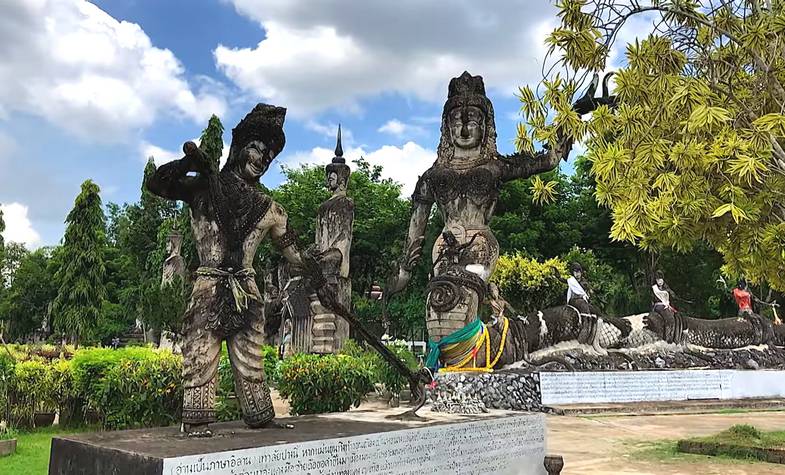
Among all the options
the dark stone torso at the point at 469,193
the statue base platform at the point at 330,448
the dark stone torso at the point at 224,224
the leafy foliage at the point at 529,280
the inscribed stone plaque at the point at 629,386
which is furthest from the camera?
the leafy foliage at the point at 529,280

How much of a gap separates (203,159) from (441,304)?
591 centimetres

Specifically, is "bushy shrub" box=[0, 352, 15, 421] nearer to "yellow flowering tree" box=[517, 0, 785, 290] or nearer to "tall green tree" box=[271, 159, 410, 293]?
"yellow flowering tree" box=[517, 0, 785, 290]

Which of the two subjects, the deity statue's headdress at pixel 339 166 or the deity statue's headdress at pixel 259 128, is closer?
the deity statue's headdress at pixel 259 128

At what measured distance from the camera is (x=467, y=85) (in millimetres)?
10188

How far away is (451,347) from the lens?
9711mm

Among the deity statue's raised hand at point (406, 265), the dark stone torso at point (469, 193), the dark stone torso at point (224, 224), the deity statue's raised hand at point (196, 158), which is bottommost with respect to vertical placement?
the dark stone torso at point (224, 224)

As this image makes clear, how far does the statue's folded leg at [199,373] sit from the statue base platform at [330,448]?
0.13 metres

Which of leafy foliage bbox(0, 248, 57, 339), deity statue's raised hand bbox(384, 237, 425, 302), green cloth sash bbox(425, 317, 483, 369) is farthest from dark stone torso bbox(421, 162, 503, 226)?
leafy foliage bbox(0, 248, 57, 339)

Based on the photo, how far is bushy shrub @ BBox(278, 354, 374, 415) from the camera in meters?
7.63

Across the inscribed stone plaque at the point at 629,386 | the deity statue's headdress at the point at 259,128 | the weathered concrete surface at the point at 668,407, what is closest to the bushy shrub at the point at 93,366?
the deity statue's headdress at the point at 259,128

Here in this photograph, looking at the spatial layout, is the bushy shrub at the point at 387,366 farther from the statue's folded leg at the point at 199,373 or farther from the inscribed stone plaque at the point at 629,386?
the statue's folded leg at the point at 199,373

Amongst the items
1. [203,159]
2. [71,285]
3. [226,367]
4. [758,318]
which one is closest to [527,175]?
[226,367]

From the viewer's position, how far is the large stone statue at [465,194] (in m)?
9.65

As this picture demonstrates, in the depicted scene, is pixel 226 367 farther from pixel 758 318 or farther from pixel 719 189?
pixel 758 318
